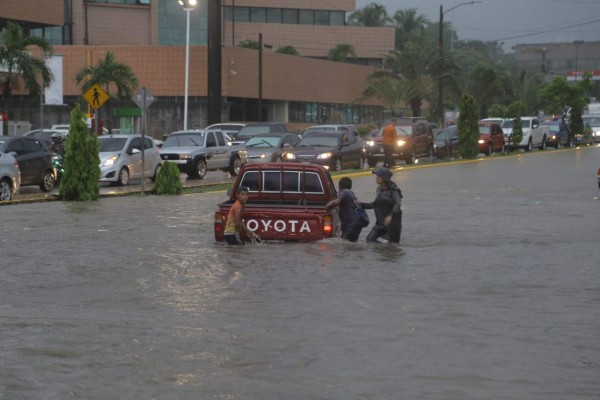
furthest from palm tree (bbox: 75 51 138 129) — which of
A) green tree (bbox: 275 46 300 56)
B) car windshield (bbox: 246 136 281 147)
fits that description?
green tree (bbox: 275 46 300 56)

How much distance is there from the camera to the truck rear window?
19.9m

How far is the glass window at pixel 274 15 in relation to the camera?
368ft

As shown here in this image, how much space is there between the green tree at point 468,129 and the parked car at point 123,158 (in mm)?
20522

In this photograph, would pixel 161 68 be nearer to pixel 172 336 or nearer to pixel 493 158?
pixel 493 158

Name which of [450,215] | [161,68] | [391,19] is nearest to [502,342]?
[450,215]

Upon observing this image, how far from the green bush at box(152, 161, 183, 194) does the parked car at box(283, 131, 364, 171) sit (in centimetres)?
841

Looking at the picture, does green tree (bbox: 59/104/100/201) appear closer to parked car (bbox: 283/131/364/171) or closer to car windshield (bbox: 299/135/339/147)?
parked car (bbox: 283/131/364/171)

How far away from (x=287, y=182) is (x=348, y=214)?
118 cm

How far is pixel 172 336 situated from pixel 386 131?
110 feet

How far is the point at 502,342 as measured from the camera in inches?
441

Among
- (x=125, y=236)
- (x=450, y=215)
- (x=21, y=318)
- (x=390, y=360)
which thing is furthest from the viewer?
(x=450, y=215)

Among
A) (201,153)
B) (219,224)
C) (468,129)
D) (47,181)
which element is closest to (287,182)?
(219,224)

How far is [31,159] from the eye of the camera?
107 feet

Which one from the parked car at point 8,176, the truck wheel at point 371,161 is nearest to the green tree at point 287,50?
the truck wheel at point 371,161
